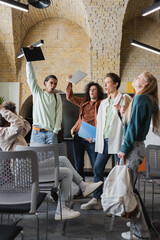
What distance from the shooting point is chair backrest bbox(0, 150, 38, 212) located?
2.12 metres

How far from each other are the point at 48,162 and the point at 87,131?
1138 mm

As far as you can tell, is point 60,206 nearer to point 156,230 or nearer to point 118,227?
point 118,227

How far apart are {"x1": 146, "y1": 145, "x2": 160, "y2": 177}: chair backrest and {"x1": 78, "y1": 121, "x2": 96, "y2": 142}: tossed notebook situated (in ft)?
2.36

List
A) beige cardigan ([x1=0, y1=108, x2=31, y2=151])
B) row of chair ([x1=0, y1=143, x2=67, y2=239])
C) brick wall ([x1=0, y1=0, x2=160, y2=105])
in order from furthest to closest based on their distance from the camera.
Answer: brick wall ([x1=0, y1=0, x2=160, y2=105])
beige cardigan ([x1=0, y1=108, x2=31, y2=151])
row of chair ([x1=0, y1=143, x2=67, y2=239])

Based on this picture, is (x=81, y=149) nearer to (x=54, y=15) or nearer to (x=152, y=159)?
(x=152, y=159)

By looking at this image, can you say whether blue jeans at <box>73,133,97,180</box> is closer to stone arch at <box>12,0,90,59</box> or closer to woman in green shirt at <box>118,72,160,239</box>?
woman in green shirt at <box>118,72,160,239</box>

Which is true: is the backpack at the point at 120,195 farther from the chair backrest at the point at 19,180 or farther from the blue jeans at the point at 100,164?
the blue jeans at the point at 100,164

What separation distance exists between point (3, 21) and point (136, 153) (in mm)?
7198

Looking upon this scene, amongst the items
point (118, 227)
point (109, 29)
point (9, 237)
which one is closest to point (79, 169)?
point (118, 227)

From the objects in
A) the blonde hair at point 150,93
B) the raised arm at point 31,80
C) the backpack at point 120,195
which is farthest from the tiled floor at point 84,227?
the raised arm at point 31,80

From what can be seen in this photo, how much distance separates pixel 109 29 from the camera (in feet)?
27.0

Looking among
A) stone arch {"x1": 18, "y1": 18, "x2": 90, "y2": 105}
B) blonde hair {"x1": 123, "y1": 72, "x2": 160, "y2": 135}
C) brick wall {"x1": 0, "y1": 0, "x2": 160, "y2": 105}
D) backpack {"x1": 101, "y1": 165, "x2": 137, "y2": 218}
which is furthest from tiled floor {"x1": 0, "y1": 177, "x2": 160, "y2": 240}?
stone arch {"x1": 18, "y1": 18, "x2": 90, "y2": 105}

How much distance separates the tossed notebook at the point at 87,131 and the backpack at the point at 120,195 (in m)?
1.39

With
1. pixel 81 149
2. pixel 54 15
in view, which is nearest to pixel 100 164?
pixel 81 149
